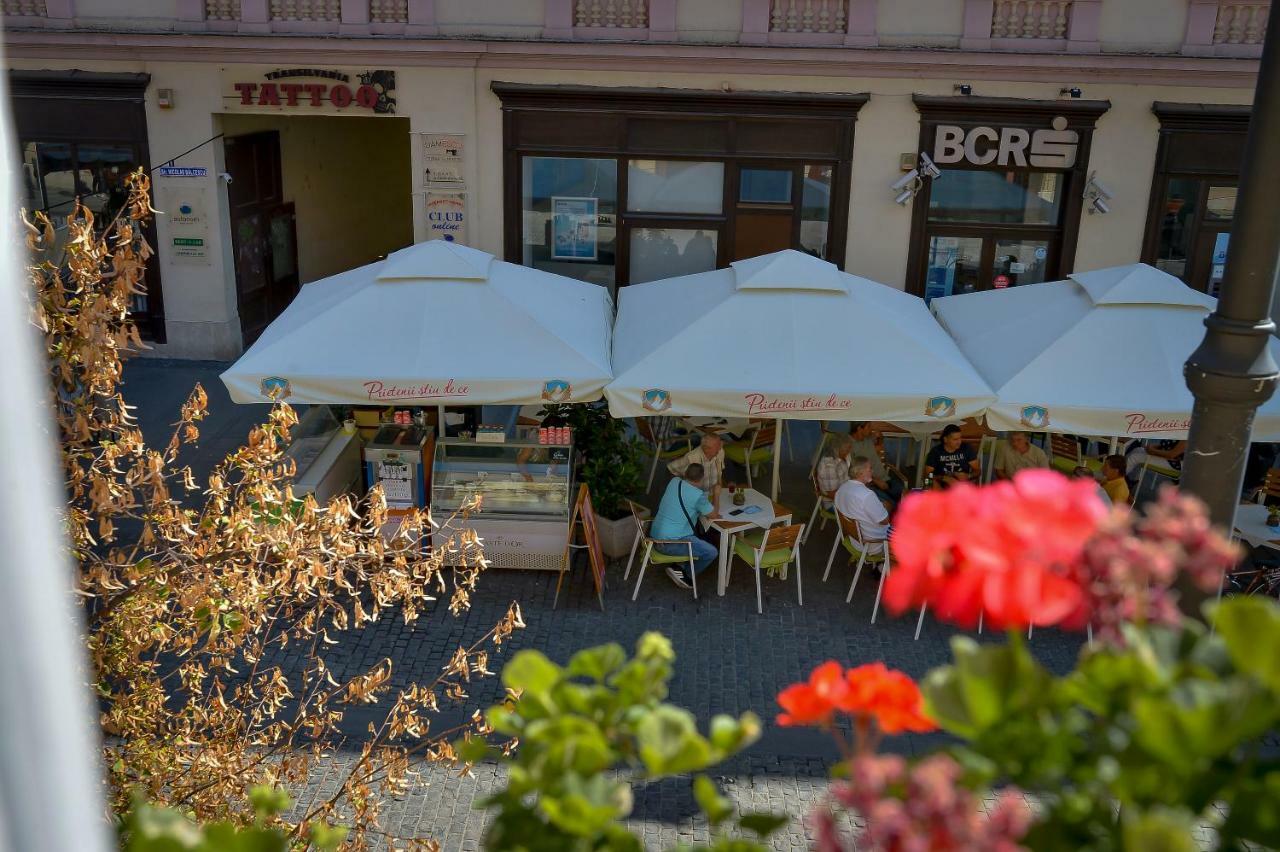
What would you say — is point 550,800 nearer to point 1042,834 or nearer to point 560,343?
point 1042,834

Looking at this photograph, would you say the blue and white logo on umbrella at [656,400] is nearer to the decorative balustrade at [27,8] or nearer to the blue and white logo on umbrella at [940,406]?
the blue and white logo on umbrella at [940,406]

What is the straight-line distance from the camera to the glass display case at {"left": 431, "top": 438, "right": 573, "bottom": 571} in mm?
10594

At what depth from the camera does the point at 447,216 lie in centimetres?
1644

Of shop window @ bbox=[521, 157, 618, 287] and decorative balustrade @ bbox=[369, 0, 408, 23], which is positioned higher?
decorative balustrade @ bbox=[369, 0, 408, 23]

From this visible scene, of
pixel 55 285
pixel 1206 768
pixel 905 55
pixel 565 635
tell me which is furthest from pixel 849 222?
pixel 1206 768

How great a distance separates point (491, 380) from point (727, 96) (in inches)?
298

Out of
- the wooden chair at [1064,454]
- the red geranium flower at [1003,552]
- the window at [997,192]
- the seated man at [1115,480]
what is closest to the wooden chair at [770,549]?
the seated man at [1115,480]

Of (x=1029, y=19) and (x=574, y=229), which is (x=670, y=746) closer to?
(x=574, y=229)

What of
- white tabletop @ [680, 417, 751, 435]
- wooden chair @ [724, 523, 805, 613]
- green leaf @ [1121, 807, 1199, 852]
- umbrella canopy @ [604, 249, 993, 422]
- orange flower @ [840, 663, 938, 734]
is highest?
green leaf @ [1121, 807, 1199, 852]

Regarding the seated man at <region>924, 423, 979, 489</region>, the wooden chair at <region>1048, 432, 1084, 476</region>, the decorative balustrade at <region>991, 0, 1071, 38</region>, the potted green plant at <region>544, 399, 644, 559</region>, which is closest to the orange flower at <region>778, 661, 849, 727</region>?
the potted green plant at <region>544, 399, 644, 559</region>

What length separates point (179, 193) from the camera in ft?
55.0

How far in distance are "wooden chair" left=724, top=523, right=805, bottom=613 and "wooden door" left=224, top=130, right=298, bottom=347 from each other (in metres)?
10.3

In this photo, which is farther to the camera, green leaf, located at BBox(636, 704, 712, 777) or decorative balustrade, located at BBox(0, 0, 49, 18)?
decorative balustrade, located at BBox(0, 0, 49, 18)

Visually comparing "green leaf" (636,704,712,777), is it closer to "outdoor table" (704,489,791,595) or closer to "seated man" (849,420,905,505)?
"outdoor table" (704,489,791,595)
